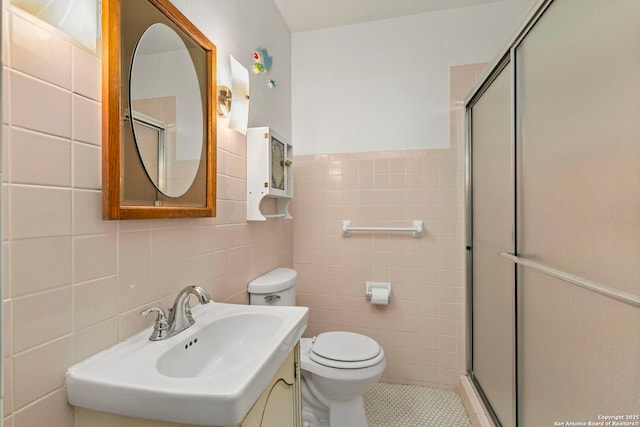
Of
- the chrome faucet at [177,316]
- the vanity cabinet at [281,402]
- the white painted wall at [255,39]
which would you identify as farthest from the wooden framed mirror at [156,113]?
the vanity cabinet at [281,402]

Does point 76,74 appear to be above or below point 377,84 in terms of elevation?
below

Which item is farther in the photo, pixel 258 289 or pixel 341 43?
pixel 341 43

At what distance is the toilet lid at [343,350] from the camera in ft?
5.01

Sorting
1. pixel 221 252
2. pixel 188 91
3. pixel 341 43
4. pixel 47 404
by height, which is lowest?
pixel 47 404

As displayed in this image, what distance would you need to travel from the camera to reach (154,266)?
3.37 feet

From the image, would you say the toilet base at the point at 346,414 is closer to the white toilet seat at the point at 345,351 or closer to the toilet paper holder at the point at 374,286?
the white toilet seat at the point at 345,351

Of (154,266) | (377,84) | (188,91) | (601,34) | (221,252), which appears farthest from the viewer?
(377,84)

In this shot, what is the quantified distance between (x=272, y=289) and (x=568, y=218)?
1.23 metres

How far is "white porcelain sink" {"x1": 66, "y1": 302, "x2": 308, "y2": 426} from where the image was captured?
2.21 feet

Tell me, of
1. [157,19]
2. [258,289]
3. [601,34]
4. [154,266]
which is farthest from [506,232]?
[157,19]

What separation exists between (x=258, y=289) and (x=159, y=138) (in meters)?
0.85

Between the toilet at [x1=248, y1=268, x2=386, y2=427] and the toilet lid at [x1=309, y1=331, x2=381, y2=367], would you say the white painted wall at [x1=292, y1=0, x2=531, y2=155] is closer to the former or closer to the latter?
the toilet at [x1=248, y1=268, x2=386, y2=427]

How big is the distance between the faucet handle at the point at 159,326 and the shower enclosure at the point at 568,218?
1.17 m

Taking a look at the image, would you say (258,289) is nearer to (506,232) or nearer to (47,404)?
(47,404)
